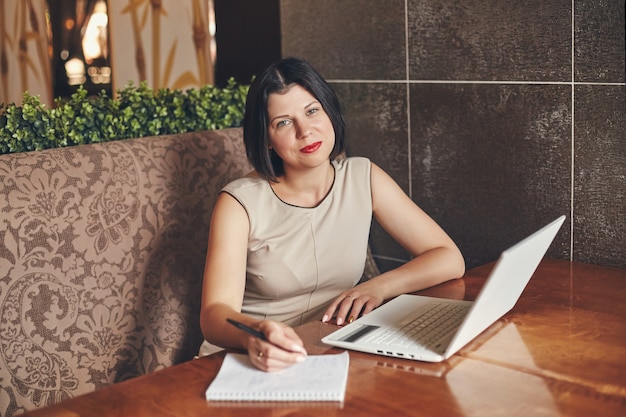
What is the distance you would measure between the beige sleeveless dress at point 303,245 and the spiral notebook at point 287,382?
0.60 metres

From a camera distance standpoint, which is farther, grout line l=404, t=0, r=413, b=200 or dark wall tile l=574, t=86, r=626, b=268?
grout line l=404, t=0, r=413, b=200

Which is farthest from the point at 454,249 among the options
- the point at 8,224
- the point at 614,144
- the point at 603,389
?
the point at 8,224

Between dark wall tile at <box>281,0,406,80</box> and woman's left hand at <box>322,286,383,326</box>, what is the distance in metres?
0.97

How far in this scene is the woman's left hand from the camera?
1.80 m

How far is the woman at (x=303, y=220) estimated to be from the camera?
1.98 metres

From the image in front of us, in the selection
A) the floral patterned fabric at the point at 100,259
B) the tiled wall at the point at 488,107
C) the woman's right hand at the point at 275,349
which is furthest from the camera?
the tiled wall at the point at 488,107

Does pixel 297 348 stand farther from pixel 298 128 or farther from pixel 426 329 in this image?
pixel 298 128

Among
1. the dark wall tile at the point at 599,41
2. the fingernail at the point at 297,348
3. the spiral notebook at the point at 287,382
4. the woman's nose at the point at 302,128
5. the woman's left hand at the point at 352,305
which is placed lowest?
the woman's left hand at the point at 352,305

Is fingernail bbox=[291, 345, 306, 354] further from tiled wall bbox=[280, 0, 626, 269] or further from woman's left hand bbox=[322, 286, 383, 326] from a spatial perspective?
tiled wall bbox=[280, 0, 626, 269]

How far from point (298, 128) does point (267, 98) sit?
0.11 m

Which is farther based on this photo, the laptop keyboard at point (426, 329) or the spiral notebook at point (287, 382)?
the laptop keyboard at point (426, 329)

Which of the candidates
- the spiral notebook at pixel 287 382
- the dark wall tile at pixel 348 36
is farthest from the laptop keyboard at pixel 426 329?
the dark wall tile at pixel 348 36

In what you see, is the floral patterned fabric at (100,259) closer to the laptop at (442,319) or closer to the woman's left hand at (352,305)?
the woman's left hand at (352,305)

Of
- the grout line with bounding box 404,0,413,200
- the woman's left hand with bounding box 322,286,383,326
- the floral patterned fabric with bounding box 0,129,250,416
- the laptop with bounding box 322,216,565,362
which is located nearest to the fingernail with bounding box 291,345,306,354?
the laptop with bounding box 322,216,565,362
